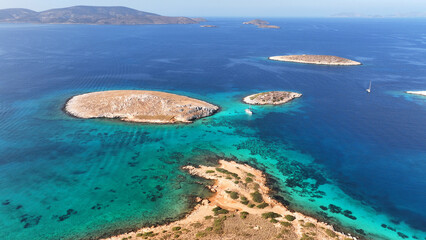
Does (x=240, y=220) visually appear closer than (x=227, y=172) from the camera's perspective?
Yes

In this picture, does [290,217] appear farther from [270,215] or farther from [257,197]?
[257,197]

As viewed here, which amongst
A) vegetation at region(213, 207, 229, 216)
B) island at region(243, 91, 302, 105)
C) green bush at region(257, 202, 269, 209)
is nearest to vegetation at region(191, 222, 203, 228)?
vegetation at region(213, 207, 229, 216)

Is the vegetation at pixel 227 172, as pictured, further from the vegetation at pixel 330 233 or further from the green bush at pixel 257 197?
the vegetation at pixel 330 233

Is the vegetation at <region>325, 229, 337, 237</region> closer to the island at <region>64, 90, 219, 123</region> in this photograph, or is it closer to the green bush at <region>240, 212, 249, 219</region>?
the green bush at <region>240, 212, 249, 219</region>

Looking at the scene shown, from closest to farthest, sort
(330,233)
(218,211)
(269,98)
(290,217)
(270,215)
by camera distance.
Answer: (330,233)
(290,217)
(270,215)
(218,211)
(269,98)

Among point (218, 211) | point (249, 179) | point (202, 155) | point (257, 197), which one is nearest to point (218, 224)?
point (218, 211)

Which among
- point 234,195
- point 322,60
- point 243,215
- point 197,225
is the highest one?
point 322,60

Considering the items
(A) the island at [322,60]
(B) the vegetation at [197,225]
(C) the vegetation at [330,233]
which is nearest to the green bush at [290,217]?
(C) the vegetation at [330,233]
